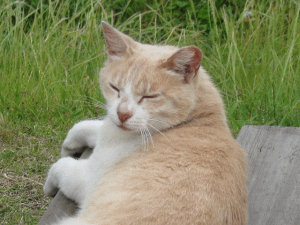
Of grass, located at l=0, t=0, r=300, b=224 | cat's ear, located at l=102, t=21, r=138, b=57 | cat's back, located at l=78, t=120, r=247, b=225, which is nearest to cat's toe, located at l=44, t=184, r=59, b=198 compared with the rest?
grass, located at l=0, t=0, r=300, b=224

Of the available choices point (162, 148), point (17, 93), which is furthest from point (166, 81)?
point (17, 93)

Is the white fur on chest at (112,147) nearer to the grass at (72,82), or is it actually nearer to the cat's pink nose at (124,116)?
the cat's pink nose at (124,116)

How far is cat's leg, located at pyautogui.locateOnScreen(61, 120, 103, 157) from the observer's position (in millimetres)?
2637

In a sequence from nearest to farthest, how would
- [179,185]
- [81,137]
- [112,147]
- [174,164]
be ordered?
[179,185] → [174,164] → [112,147] → [81,137]

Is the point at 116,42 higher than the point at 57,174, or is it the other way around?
the point at 116,42

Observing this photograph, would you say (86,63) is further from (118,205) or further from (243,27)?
(118,205)

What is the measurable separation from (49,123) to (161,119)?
1.68 m

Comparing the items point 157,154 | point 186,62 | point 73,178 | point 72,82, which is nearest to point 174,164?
point 157,154

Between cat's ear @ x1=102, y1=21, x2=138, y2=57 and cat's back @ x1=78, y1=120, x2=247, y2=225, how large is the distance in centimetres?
52

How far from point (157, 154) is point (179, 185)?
279 millimetres

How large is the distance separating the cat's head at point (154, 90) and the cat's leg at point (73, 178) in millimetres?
348

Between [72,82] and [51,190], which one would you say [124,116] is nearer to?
[51,190]

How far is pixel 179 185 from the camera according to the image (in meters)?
1.83

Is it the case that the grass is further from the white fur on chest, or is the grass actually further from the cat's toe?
the white fur on chest
